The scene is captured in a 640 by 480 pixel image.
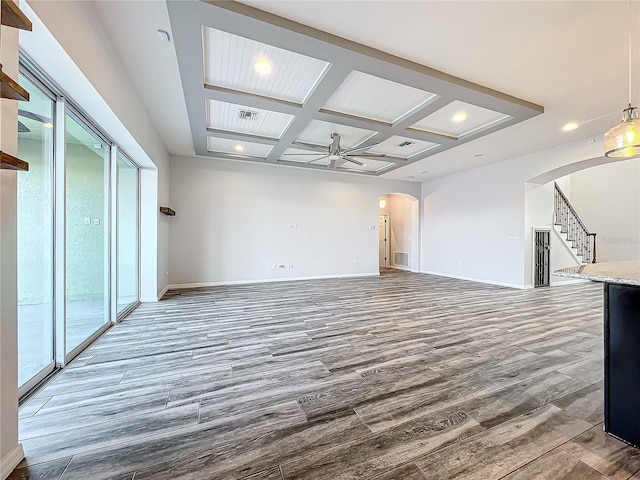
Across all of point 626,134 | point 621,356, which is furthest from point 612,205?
point 621,356

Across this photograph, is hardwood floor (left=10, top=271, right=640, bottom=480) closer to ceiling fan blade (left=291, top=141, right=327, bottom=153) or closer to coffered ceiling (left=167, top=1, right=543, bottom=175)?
coffered ceiling (left=167, top=1, right=543, bottom=175)

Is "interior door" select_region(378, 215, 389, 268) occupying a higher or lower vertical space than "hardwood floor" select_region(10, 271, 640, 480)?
higher

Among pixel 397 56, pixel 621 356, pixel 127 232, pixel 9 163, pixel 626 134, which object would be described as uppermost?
pixel 397 56

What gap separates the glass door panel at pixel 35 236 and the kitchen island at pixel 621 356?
12.3ft

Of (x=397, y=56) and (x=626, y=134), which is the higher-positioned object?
(x=397, y=56)

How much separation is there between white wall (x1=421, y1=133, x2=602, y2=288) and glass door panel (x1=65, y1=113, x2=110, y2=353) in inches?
317

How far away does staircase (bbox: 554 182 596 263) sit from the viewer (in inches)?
278

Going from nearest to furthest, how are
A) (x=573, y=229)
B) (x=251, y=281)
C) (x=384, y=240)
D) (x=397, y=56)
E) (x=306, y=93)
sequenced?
1. (x=397, y=56)
2. (x=306, y=93)
3. (x=251, y=281)
4. (x=573, y=229)
5. (x=384, y=240)

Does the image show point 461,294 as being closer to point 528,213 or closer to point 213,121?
point 528,213

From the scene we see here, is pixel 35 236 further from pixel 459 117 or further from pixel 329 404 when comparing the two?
pixel 459 117

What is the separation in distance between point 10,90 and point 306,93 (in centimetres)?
300

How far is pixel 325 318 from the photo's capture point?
3.91 meters

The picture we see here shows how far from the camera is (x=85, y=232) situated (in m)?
3.03

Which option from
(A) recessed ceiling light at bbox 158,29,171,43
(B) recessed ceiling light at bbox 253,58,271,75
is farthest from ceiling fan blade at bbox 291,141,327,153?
(A) recessed ceiling light at bbox 158,29,171,43
